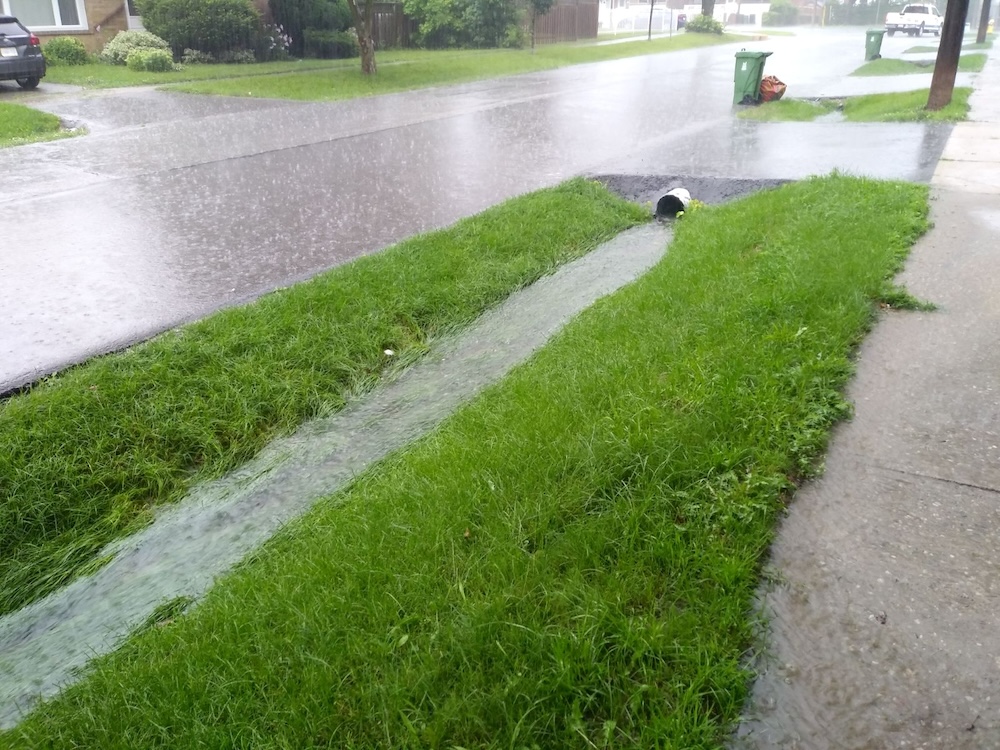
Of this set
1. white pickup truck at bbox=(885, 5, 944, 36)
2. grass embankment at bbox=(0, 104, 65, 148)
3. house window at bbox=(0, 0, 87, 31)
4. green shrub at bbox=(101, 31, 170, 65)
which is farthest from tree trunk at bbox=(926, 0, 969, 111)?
white pickup truck at bbox=(885, 5, 944, 36)

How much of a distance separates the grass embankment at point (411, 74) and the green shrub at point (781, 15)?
42.3 metres

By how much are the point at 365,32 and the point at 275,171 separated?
1033cm

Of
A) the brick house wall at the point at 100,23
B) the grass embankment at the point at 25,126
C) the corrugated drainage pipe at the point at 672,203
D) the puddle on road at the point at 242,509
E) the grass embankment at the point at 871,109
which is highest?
the brick house wall at the point at 100,23

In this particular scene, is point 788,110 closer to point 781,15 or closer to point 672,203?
point 672,203

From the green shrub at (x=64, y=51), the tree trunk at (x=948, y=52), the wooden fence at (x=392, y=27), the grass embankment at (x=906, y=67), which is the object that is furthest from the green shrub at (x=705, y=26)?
the tree trunk at (x=948, y=52)

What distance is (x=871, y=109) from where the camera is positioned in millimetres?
15219

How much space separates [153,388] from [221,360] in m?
0.46

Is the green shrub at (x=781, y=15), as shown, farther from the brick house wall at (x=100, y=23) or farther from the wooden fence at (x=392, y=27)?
the brick house wall at (x=100, y=23)

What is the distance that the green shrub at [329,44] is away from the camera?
2538 centimetres

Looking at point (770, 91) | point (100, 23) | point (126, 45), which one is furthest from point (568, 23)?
point (770, 91)

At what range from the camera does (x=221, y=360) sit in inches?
207

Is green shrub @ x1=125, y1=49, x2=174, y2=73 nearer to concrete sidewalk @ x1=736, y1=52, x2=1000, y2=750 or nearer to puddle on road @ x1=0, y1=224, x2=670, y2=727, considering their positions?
puddle on road @ x1=0, y1=224, x2=670, y2=727

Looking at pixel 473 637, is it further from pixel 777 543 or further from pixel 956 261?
pixel 956 261

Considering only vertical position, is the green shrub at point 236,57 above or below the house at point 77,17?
below
